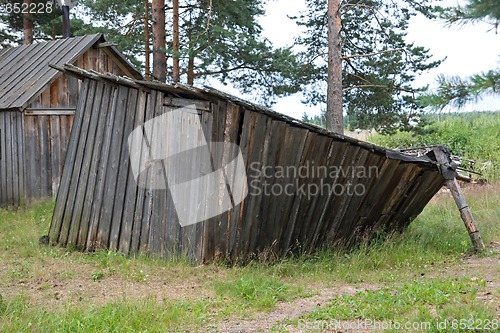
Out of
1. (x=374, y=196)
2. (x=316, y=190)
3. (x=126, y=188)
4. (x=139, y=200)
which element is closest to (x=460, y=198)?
(x=374, y=196)

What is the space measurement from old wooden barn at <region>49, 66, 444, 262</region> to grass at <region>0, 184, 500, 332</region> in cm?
34

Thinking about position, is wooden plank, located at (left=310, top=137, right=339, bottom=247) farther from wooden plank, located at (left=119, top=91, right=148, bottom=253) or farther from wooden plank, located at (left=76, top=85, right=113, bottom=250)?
wooden plank, located at (left=76, top=85, right=113, bottom=250)

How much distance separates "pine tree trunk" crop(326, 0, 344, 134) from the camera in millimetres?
12703

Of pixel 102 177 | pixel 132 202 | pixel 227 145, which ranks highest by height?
pixel 227 145

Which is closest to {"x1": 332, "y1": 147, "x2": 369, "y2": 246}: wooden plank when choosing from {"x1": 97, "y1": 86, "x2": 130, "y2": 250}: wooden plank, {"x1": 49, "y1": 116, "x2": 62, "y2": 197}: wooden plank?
{"x1": 97, "y1": 86, "x2": 130, "y2": 250}: wooden plank

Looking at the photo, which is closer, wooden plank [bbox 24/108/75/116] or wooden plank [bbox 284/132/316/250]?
wooden plank [bbox 284/132/316/250]

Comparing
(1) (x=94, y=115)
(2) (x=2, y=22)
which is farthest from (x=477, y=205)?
(2) (x=2, y=22)

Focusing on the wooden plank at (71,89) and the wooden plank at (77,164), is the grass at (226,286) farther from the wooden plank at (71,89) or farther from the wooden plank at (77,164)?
the wooden plank at (71,89)

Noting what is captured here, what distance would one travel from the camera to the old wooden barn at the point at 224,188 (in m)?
7.44

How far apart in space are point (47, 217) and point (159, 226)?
4730 mm

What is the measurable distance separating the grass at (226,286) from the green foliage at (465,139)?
1020 cm

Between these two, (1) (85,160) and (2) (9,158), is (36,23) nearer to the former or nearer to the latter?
(2) (9,158)

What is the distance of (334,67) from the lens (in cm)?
1284

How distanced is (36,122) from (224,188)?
24.4 ft
